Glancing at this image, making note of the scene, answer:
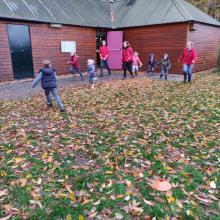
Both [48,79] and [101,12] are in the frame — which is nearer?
[48,79]

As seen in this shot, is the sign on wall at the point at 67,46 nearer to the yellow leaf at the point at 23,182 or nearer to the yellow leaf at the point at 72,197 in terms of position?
the yellow leaf at the point at 23,182

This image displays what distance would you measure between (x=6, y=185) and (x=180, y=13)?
14.2 metres

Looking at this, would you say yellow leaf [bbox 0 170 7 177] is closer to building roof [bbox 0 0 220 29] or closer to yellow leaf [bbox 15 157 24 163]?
yellow leaf [bbox 15 157 24 163]

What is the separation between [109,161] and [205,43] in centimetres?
1544

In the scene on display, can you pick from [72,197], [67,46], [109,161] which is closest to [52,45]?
[67,46]

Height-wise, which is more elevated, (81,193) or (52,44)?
(52,44)

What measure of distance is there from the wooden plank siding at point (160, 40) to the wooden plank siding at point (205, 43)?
716mm

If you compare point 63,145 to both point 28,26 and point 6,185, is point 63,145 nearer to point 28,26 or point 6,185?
point 6,185

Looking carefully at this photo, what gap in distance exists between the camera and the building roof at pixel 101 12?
12.2 meters

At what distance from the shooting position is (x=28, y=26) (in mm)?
12250

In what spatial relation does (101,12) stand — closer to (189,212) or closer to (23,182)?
(23,182)

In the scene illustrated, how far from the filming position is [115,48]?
16.9m

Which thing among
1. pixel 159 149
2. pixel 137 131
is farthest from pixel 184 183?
pixel 137 131

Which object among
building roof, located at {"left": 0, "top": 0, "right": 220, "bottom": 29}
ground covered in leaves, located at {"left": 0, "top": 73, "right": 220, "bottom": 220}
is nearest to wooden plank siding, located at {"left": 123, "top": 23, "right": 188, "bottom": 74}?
building roof, located at {"left": 0, "top": 0, "right": 220, "bottom": 29}
